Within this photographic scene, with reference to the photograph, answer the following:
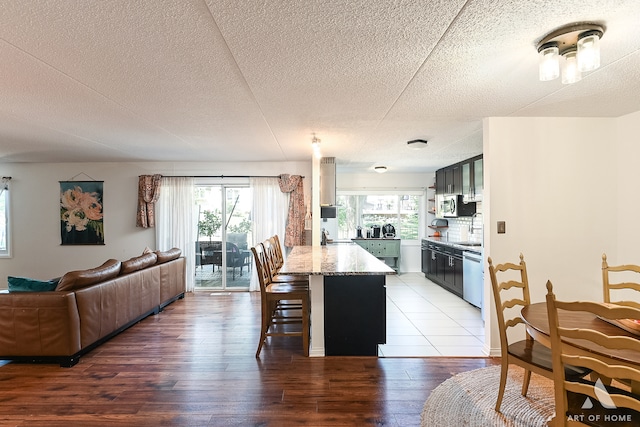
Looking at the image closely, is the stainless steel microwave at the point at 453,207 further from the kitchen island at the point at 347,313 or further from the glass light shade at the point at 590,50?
the glass light shade at the point at 590,50

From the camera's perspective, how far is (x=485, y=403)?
88.4 inches

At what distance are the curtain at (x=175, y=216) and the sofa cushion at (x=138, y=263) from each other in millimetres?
1232

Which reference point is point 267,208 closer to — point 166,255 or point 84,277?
point 166,255

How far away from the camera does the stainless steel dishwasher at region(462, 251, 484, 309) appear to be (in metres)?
4.41

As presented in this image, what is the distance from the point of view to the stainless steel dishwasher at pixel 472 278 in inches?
174

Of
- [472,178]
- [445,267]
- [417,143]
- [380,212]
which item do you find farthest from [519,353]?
[380,212]

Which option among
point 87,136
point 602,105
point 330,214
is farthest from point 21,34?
point 330,214

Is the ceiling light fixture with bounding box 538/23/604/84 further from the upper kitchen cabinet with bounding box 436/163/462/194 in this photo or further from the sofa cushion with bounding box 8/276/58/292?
the sofa cushion with bounding box 8/276/58/292

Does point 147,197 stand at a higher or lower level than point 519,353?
higher

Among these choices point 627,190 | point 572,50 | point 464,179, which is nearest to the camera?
point 572,50

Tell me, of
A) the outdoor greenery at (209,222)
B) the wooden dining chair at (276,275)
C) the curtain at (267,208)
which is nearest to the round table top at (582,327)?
the wooden dining chair at (276,275)

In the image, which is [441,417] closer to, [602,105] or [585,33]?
[585,33]

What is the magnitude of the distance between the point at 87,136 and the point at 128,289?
183 cm

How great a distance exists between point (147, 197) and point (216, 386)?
4070 millimetres
